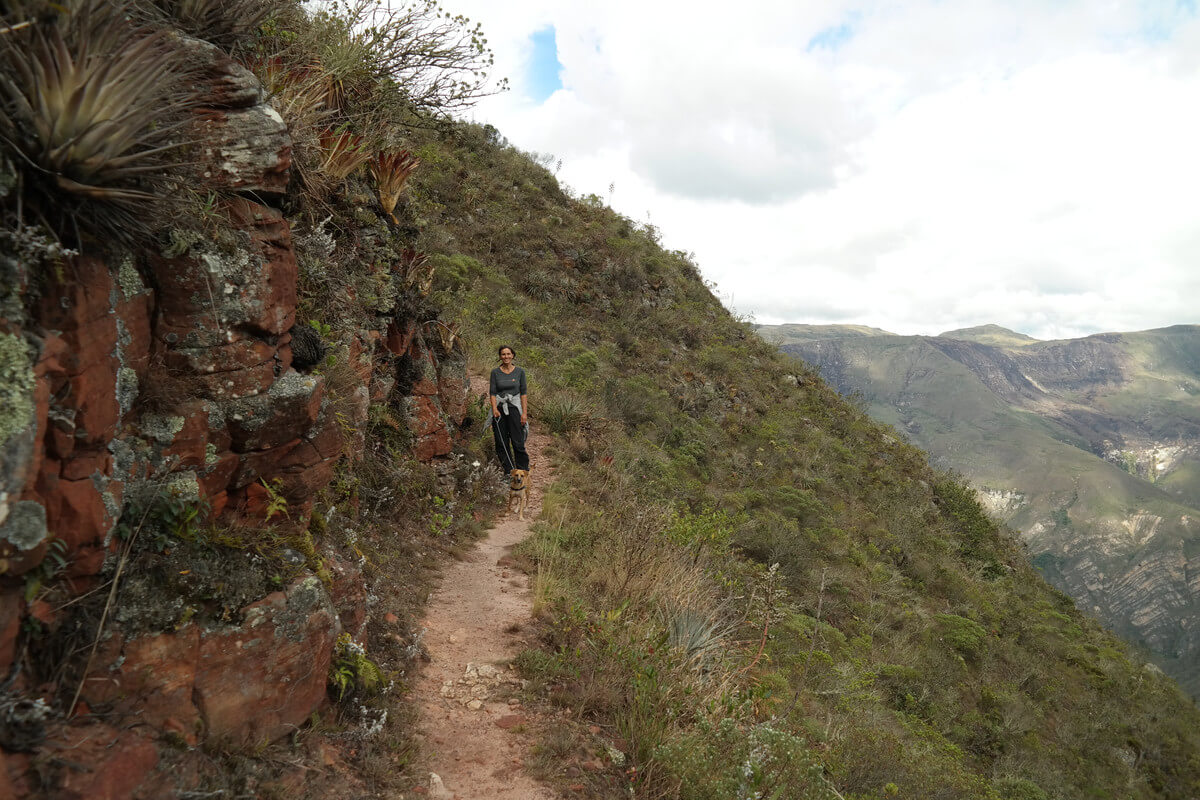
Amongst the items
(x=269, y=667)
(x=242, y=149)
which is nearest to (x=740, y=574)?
(x=269, y=667)

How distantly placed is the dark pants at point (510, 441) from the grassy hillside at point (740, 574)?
30.8 inches

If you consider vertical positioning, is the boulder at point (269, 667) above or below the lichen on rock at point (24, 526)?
below

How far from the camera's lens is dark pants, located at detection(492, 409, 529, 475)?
282 inches

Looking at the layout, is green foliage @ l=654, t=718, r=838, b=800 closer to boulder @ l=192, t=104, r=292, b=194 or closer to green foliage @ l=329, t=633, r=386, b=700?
green foliage @ l=329, t=633, r=386, b=700

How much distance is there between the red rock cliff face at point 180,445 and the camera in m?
1.74

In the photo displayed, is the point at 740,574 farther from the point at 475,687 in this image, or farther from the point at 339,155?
the point at 339,155

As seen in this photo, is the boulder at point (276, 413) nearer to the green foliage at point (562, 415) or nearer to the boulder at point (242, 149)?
the boulder at point (242, 149)

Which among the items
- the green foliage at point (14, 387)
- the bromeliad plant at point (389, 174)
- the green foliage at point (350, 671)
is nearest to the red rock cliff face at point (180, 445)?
the green foliage at point (14, 387)

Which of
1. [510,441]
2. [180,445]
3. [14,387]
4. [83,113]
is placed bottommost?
[510,441]

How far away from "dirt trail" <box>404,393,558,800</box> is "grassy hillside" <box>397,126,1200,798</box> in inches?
8.9

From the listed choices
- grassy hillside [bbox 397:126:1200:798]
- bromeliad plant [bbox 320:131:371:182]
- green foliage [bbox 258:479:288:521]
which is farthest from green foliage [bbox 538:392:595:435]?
green foliage [bbox 258:479:288:521]

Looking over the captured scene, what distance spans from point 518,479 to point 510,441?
0.48 metres

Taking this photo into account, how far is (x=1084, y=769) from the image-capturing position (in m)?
9.74

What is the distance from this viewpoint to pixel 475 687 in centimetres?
378
